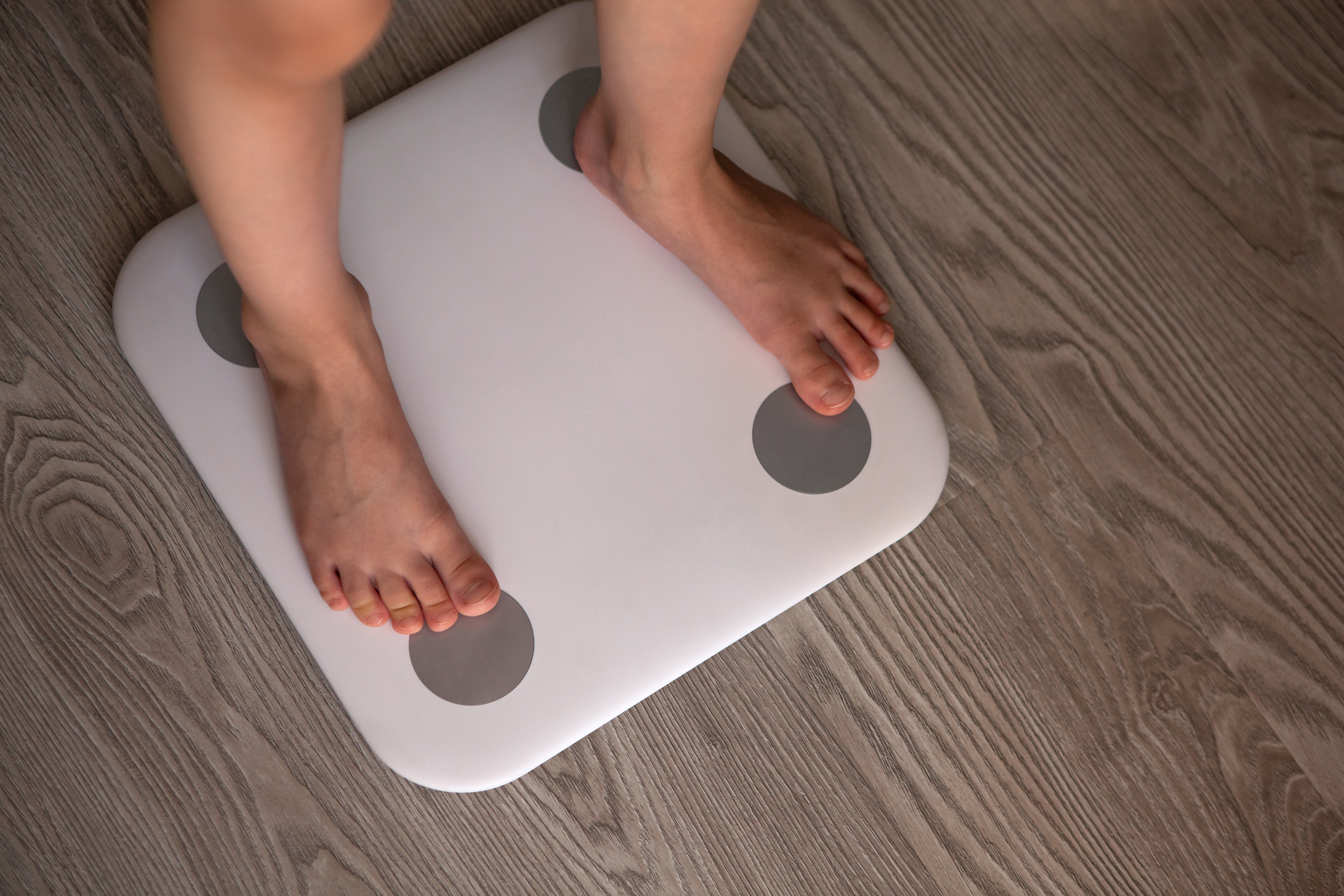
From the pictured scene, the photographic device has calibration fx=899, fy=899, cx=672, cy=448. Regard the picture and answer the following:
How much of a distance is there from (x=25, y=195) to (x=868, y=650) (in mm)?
842

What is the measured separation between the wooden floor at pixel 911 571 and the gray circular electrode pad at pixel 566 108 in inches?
4.6

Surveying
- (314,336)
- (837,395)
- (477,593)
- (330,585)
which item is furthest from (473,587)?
(837,395)

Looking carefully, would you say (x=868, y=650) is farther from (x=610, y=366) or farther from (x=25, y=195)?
(x=25, y=195)

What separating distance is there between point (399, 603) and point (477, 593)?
0.06m

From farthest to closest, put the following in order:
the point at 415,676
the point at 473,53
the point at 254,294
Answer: the point at 473,53 < the point at 415,676 < the point at 254,294

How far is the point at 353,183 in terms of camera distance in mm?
757

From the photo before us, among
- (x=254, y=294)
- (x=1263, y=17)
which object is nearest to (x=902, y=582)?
(x=254, y=294)

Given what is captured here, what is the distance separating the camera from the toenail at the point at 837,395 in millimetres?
712

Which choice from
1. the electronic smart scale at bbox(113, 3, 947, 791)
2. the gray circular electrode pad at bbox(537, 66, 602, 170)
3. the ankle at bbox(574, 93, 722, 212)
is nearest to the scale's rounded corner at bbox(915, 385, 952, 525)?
the electronic smart scale at bbox(113, 3, 947, 791)

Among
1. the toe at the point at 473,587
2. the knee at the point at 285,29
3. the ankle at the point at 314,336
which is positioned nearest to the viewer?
the knee at the point at 285,29

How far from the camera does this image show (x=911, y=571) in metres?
0.78

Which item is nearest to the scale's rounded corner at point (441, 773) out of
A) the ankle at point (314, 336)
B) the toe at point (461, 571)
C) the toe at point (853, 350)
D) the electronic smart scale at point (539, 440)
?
the electronic smart scale at point (539, 440)

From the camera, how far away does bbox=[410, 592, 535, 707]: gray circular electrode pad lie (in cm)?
68

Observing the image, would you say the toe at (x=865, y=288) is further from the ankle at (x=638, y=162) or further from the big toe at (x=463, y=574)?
the big toe at (x=463, y=574)
